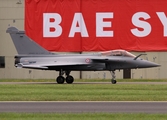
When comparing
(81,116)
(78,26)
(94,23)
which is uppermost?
(94,23)

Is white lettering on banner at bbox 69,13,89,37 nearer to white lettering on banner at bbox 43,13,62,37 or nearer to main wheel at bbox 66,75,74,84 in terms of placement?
white lettering on banner at bbox 43,13,62,37

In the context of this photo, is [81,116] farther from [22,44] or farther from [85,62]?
[22,44]

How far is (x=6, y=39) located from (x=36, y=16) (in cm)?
392

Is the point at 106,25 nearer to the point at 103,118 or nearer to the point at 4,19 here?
the point at 4,19

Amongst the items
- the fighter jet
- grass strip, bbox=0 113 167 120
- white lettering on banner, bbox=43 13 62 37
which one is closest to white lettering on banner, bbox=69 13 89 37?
white lettering on banner, bbox=43 13 62 37

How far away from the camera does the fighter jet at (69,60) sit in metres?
41.2

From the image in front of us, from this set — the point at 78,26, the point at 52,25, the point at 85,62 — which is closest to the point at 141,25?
the point at 78,26

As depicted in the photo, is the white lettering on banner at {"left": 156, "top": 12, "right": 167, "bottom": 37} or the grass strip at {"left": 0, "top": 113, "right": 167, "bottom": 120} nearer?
the grass strip at {"left": 0, "top": 113, "right": 167, "bottom": 120}

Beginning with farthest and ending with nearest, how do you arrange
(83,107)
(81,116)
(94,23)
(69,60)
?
(94,23), (69,60), (83,107), (81,116)

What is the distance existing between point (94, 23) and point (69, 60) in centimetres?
1438

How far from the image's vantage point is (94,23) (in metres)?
55.9

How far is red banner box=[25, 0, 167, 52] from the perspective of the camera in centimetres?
5547

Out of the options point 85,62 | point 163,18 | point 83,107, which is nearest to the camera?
point 83,107

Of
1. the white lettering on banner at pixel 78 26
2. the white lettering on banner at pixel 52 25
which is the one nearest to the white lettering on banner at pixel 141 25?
the white lettering on banner at pixel 78 26
